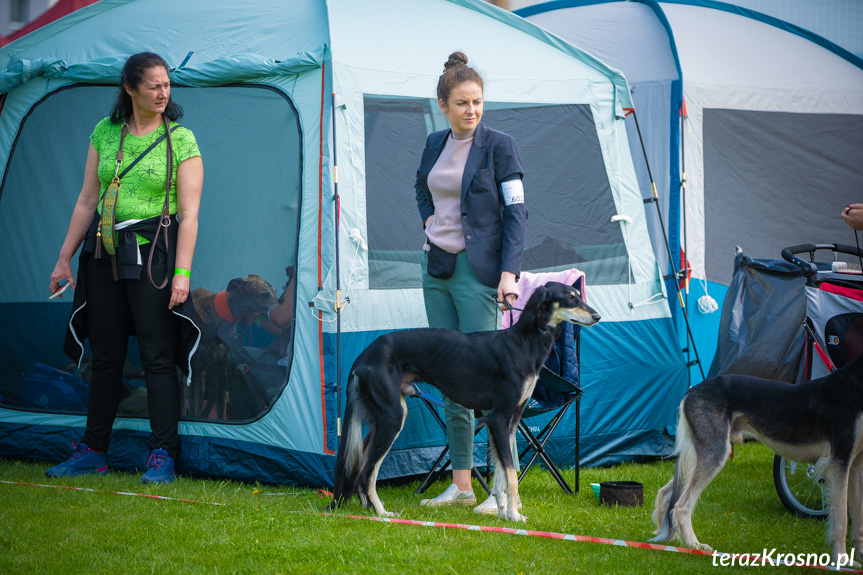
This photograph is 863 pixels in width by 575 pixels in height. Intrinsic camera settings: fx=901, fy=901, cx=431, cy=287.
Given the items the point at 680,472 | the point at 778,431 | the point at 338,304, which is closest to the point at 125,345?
the point at 338,304

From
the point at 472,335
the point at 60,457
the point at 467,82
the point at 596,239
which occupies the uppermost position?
the point at 467,82

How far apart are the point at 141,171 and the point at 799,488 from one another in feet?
11.8

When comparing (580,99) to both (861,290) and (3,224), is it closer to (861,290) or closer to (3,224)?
(861,290)

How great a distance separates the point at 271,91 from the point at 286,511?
88.6 inches

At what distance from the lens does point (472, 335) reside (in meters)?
3.99

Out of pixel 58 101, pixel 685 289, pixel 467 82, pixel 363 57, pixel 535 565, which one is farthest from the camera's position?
pixel 685 289

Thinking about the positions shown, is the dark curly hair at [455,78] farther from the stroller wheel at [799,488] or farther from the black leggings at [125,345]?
the stroller wheel at [799,488]

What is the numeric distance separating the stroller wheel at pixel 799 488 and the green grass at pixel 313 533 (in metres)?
0.08

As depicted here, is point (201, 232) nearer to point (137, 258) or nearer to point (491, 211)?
point (137, 258)

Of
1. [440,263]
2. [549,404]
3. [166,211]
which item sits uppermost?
[166,211]

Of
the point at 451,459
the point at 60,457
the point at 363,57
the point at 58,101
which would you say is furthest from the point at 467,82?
the point at 60,457

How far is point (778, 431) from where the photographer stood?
346 cm

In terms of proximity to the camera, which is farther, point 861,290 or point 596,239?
point 596,239

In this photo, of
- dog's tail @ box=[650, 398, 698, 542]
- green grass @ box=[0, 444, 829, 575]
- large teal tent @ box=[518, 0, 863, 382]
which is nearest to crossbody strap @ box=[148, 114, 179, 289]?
green grass @ box=[0, 444, 829, 575]
